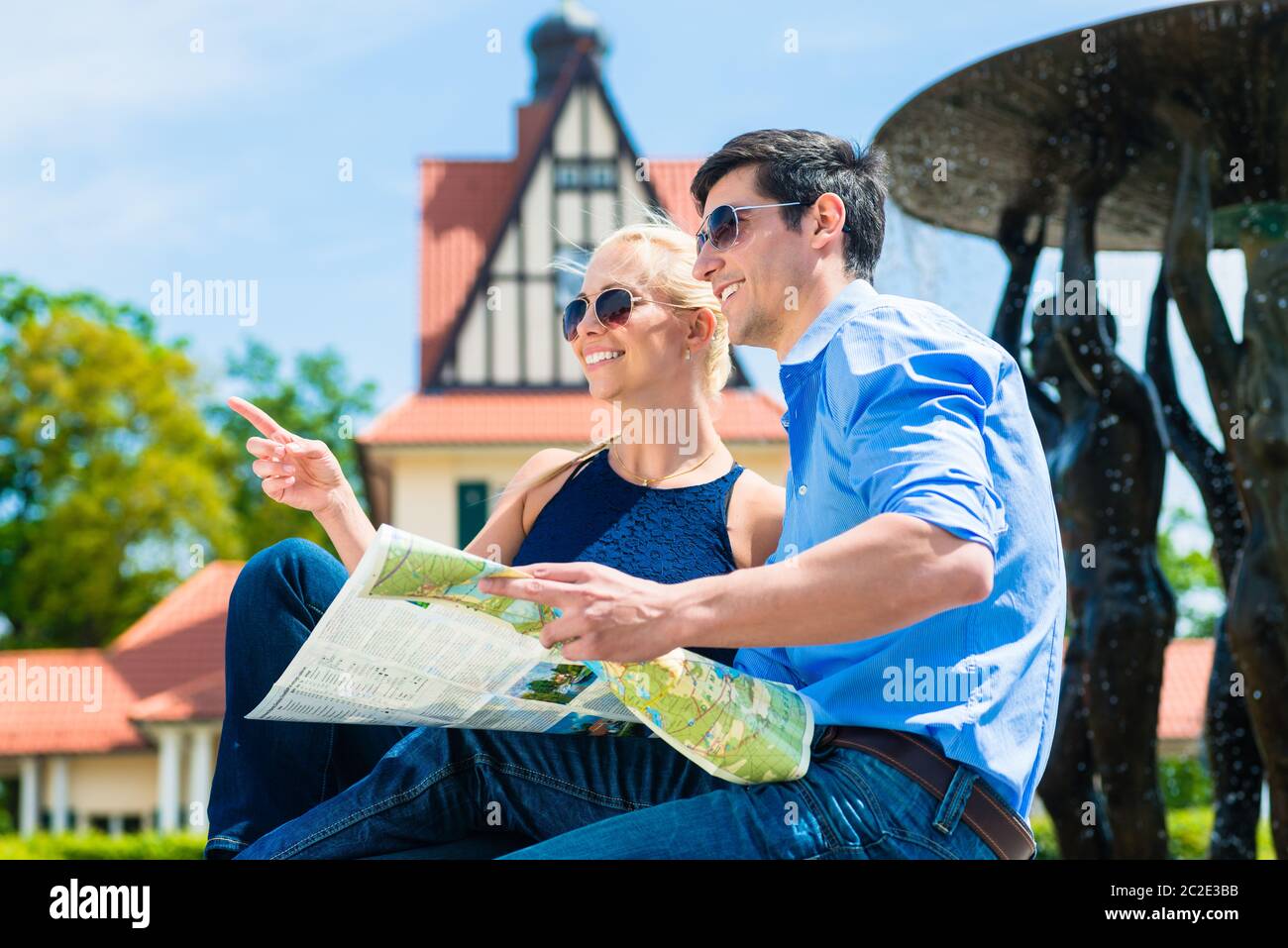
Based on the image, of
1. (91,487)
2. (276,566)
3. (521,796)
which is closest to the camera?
(521,796)

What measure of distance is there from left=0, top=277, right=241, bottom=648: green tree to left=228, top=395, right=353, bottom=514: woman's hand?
31.0 metres

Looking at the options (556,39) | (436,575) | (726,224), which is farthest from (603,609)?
(556,39)

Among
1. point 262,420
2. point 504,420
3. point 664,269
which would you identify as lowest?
point 504,420

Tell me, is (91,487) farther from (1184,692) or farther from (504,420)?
(1184,692)

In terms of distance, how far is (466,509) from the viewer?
25969mm

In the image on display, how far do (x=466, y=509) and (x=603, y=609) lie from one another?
79.3ft

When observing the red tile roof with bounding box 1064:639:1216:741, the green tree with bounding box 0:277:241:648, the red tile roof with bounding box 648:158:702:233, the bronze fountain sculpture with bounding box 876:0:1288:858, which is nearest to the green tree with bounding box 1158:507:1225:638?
the red tile roof with bounding box 1064:639:1216:741

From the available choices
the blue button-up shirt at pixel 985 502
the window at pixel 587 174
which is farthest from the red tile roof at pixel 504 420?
the blue button-up shirt at pixel 985 502

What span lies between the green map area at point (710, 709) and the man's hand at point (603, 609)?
0.09 meters

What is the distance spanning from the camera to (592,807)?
246cm

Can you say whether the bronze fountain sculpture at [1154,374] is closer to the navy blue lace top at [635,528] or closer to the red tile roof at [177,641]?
the navy blue lace top at [635,528]
